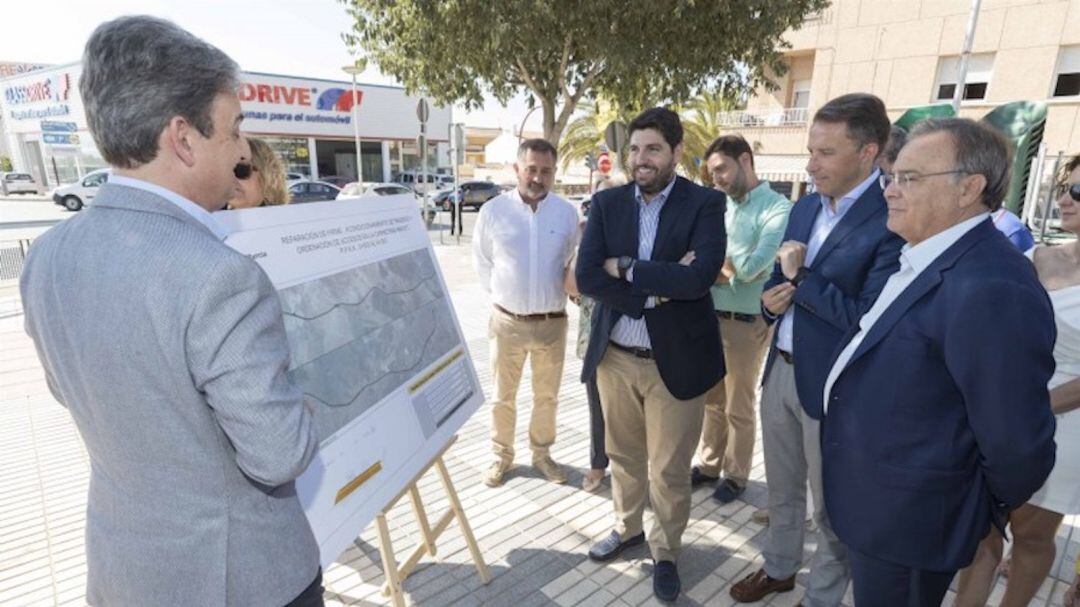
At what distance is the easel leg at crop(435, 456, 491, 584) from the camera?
256cm

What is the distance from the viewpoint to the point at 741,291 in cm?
326

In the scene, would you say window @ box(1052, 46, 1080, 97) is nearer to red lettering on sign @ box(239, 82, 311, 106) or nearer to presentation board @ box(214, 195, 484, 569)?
presentation board @ box(214, 195, 484, 569)

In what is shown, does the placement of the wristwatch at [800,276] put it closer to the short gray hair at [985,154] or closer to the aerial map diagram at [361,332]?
the short gray hair at [985,154]

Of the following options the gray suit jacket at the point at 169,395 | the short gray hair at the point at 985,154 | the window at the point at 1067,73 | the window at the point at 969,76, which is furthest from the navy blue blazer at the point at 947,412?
the window at the point at 1067,73

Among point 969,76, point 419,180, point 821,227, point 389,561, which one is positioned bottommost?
point 389,561

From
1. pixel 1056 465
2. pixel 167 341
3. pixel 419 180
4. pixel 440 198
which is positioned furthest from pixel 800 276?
pixel 419 180

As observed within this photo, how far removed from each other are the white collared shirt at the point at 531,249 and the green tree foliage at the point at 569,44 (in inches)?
136

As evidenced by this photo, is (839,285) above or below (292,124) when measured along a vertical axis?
below

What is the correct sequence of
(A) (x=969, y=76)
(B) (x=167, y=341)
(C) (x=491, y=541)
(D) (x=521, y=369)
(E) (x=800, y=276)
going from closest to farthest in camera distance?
(B) (x=167, y=341) → (E) (x=800, y=276) → (C) (x=491, y=541) → (D) (x=521, y=369) → (A) (x=969, y=76)

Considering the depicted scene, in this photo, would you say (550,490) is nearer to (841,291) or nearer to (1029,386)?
(841,291)

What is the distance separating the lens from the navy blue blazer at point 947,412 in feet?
4.46

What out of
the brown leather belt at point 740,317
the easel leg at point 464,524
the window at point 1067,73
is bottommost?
the easel leg at point 464,524

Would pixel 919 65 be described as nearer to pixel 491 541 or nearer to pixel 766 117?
pixel 766 117

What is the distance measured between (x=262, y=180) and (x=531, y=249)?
1.54 metres
